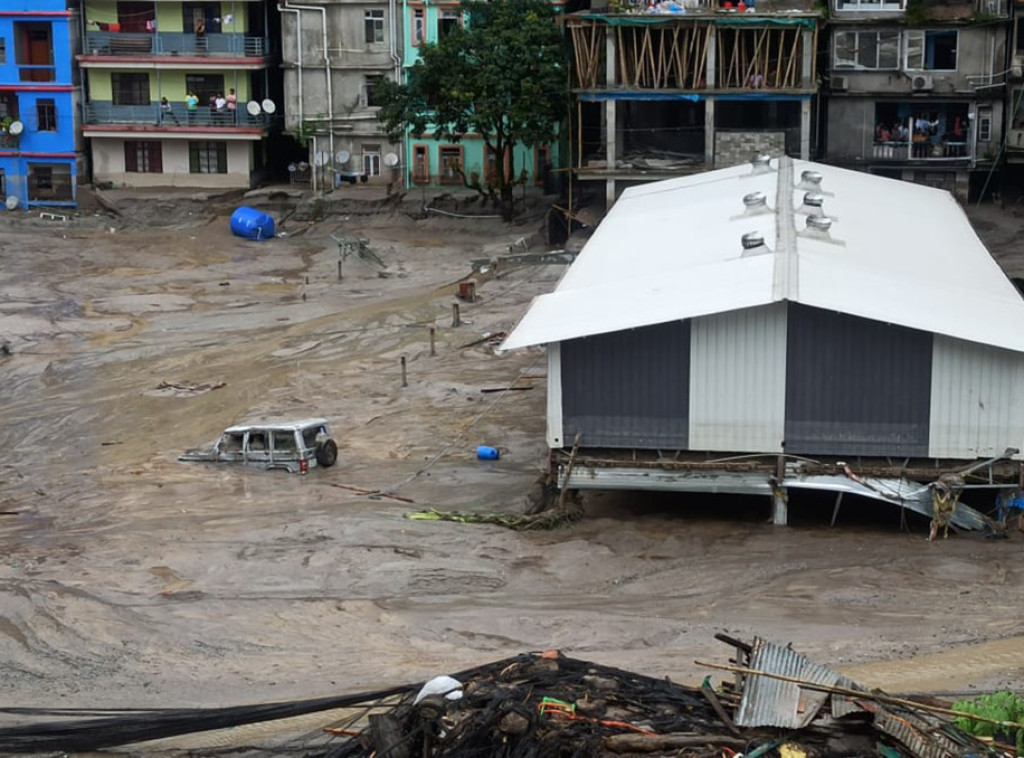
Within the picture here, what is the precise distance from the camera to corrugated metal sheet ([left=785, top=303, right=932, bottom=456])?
2819 cm

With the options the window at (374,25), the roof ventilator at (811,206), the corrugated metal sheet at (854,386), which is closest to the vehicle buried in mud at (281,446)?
the corrugated metal sheet at (854,386)

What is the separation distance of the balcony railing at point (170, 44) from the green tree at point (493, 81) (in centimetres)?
753

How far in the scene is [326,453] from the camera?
109ft

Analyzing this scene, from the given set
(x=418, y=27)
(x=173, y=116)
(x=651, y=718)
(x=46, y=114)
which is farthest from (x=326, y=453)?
(x=46, y=114)

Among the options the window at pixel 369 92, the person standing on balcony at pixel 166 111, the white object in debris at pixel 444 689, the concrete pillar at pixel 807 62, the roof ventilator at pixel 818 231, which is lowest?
the white object in debris at pixel 444 689

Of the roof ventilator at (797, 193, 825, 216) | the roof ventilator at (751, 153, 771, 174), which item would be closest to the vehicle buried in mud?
the roof ventilator at (797, 193, 825, 216)

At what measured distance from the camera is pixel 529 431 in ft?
115

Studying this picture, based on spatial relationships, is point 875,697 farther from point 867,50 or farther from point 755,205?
point 867,50

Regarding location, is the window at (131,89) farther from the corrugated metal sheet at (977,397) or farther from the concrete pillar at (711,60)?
the corrugated metal sheet at (977,397)

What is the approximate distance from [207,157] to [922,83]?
25.7 m

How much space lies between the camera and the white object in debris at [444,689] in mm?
16172

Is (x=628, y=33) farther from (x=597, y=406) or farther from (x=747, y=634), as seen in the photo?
(x=747, y=634)

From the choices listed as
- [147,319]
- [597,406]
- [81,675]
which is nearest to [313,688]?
[81,675]

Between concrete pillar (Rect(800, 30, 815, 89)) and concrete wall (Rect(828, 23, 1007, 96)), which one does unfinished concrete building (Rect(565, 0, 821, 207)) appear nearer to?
concrete pillar (Rect(800, 30, 815, 89))
